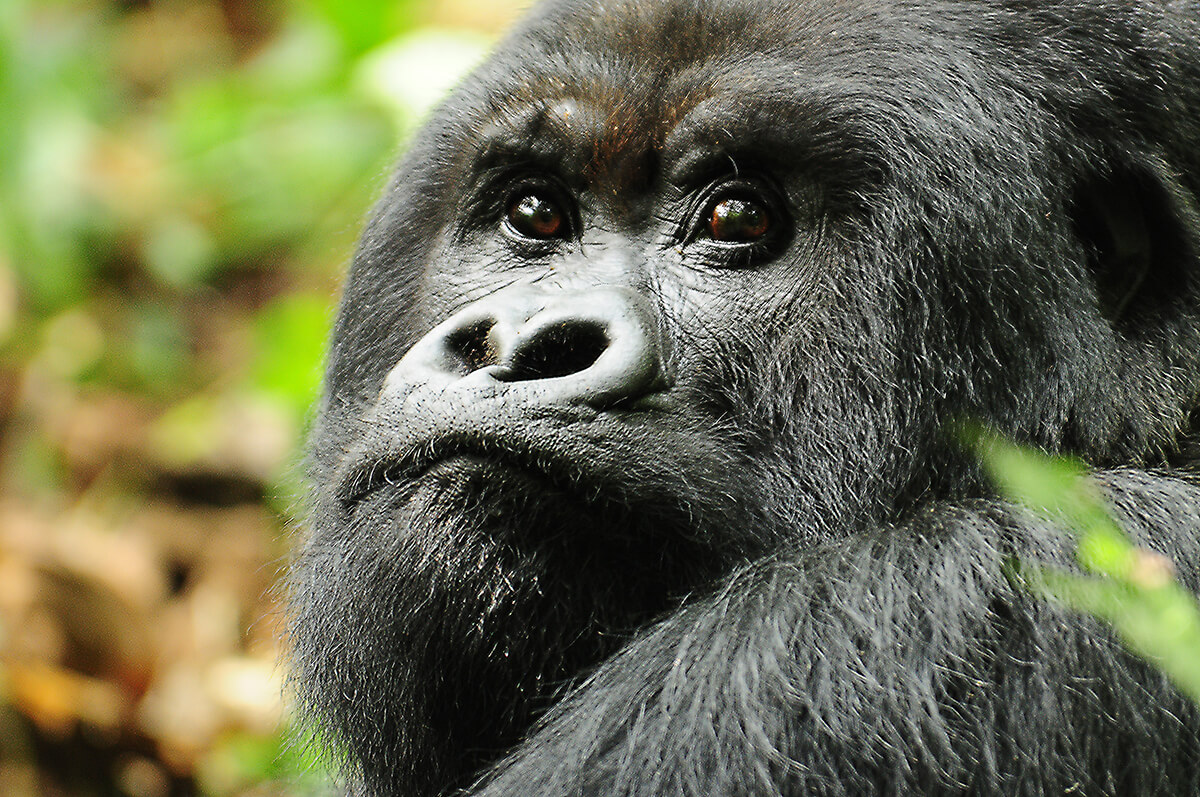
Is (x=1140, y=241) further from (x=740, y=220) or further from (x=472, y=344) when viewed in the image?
(x=472, y=344)

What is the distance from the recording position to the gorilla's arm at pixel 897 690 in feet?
6.70

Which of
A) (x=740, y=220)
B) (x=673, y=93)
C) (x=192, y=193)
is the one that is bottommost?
(x=192, y=193)

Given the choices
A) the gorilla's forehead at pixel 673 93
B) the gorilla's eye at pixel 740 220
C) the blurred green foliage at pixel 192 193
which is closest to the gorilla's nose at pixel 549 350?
the gorilla's eye at pixel 740 220

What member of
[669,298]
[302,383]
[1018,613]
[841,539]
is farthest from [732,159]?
[302,383]

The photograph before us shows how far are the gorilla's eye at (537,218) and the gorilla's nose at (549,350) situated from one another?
0.27 m

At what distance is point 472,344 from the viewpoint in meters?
2.46

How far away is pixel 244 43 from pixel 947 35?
24.1 ft

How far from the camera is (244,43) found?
30.0ft

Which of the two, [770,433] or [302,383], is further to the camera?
[302,383]

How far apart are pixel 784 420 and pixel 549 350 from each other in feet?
1.39


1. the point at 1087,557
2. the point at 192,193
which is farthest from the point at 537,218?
the point at 192,193

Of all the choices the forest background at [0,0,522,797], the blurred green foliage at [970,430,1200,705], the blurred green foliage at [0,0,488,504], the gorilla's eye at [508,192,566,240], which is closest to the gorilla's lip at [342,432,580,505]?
the gorilla's eye at [508,192,566,240]

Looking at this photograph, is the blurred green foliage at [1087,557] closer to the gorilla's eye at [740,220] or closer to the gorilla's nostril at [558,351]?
the gorilla's eye at [740,220]

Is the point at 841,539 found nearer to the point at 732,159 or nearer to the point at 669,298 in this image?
the point at 669,298
